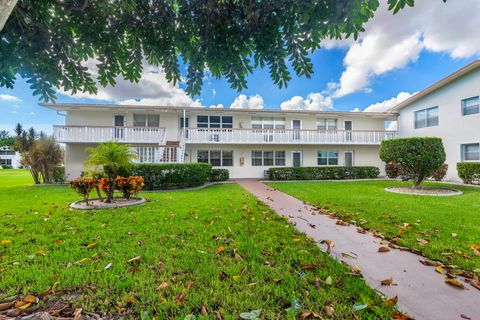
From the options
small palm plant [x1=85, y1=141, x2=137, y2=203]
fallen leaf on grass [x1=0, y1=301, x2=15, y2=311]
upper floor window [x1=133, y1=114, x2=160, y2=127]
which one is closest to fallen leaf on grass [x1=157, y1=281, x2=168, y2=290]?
fallen leaf on grass [x1=0, y1=301, x2=15, y2=311]

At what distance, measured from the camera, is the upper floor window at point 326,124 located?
63.2 ft

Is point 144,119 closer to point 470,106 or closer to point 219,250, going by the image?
point 219,250

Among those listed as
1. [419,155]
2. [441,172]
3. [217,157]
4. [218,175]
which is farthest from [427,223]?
[217,157]

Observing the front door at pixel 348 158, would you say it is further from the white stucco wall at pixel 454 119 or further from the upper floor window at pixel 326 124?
the white stucco wall at pixel 454 119

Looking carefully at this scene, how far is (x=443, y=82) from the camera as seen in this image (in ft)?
47.1

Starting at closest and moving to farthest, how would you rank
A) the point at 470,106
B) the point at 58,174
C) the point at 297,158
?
the point at 470,106 → the point at 58,174 → the point at 297,158

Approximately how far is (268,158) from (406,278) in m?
15.9

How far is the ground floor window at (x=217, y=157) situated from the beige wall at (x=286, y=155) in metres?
0.26

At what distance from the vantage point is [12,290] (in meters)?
2.33

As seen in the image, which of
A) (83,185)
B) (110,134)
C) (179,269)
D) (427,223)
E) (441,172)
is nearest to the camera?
(179,269)

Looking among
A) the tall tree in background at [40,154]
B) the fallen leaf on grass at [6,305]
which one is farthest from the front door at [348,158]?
the tall tree in background at [40,154]

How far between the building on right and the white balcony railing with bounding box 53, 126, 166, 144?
19371mm

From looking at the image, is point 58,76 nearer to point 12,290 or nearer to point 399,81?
point 12,290

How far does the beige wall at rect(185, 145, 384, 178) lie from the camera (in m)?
17.7
